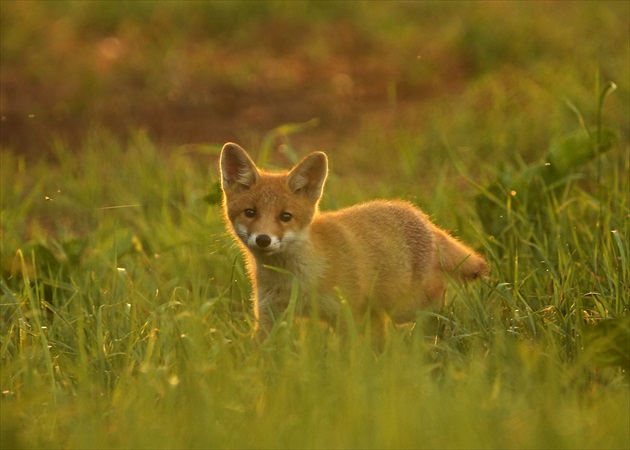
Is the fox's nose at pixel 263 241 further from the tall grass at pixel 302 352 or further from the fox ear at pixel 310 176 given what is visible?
the fox ear at pixel 310 176

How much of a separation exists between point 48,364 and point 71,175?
3584 millimetres

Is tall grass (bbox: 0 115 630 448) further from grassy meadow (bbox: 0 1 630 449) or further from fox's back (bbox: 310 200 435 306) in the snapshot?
fox's back (bbox: 310 200 435 306)

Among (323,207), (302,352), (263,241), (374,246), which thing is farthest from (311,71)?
(302,352)

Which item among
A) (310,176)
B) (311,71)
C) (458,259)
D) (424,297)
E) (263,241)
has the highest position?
(310,176)

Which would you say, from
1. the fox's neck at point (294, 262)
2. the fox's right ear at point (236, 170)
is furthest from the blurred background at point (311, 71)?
the fox's neck at point (294, 262)

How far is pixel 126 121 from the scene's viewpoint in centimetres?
955

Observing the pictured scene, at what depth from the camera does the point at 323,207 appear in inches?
273

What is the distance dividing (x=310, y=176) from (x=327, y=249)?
394 mm

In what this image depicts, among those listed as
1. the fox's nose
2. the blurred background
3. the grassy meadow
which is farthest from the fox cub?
the blurred background

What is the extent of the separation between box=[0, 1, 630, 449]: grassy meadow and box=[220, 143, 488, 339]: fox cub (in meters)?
0.17

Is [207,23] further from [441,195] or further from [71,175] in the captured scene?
[441,195]

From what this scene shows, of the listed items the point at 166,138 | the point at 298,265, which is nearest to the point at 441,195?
the point at 298,265

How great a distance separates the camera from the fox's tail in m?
5.50

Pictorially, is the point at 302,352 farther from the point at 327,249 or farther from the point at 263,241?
the point at 327,249
